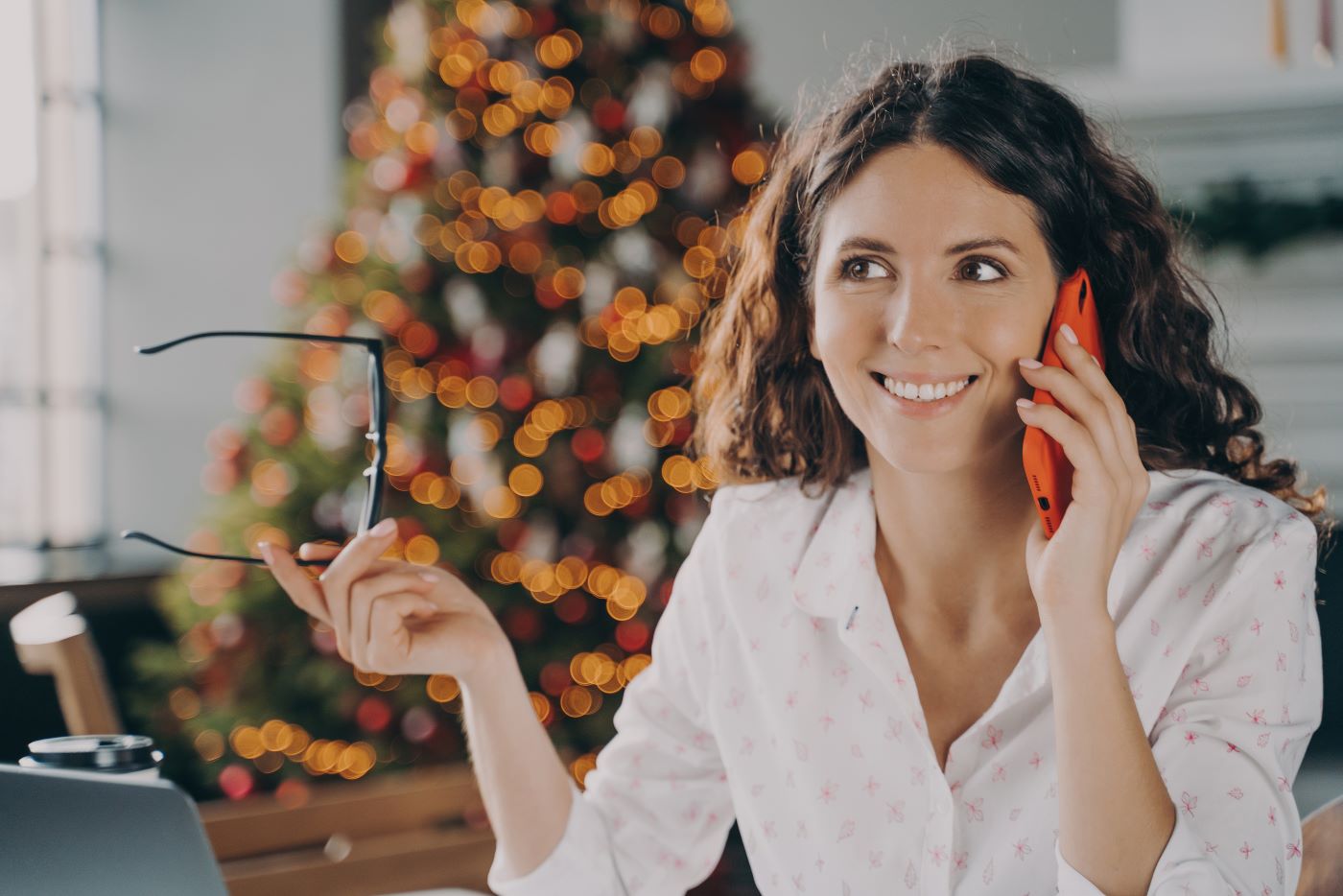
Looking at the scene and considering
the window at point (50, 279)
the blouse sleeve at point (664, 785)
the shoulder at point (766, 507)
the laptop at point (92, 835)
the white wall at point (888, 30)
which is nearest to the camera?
the laptop at point (92, 835)

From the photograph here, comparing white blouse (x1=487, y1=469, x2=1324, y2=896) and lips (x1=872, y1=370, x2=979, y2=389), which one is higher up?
lips (x1=872, y1=370, x2=979, y2=389)

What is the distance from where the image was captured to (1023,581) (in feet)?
4.12

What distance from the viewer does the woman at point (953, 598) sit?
0.98m

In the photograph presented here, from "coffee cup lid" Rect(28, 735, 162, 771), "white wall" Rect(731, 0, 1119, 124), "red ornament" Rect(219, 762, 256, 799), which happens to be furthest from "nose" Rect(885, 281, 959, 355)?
"white wall" Rect(731, 0, 1119, 124)

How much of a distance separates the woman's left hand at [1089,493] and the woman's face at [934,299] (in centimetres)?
12

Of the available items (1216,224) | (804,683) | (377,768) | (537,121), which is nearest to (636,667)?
(377,768)

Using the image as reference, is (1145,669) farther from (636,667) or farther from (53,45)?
(53,45)

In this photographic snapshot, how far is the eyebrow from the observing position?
1115 mm

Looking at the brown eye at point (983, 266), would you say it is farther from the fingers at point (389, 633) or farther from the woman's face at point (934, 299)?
the fingers at point (389, 633)

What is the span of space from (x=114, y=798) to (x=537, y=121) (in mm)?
2323

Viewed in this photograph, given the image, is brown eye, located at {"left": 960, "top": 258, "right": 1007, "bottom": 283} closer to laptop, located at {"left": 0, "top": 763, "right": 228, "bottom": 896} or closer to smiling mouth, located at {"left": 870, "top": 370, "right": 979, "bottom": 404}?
smiling mouth, located at {"left": 870, "top": 370, "right": 979, "bottom": 404}

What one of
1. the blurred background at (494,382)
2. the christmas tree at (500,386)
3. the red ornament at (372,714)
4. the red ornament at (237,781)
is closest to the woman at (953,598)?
the blurred background at (494,382)

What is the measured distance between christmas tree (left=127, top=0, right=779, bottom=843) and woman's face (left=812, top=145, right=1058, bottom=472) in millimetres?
1545

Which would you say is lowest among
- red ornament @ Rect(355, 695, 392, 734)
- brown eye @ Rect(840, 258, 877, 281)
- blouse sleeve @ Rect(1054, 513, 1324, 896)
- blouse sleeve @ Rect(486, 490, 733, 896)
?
red ornament @ Rect(355, 695, 392, 734)
